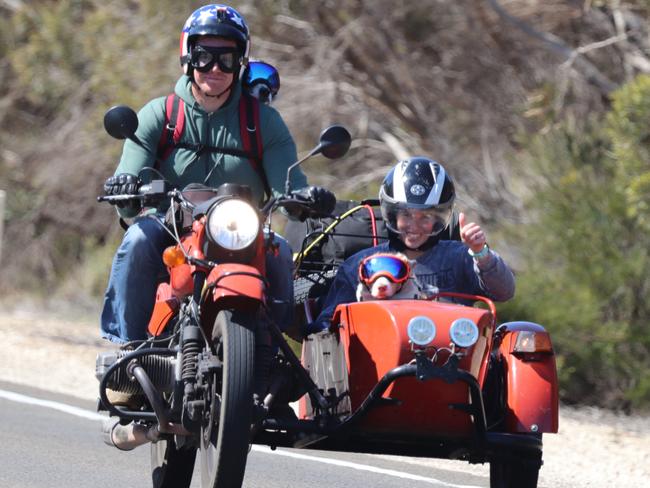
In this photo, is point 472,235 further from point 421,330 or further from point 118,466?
point 118,466

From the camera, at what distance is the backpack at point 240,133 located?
21.3 ft

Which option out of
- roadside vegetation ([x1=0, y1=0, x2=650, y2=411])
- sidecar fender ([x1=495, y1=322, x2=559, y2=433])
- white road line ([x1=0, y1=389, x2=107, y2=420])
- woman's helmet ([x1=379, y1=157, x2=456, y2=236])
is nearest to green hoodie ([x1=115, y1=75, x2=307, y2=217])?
woman's helmet ([x1=379, y1=157, x2=456, y2=236])

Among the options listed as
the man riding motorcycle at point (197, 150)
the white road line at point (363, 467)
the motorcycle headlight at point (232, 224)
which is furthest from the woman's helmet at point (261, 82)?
the white road line at point (363, 467)

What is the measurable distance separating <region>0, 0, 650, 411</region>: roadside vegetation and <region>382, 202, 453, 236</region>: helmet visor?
19.3 ft

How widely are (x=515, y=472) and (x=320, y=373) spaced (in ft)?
3.13

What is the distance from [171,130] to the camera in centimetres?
648

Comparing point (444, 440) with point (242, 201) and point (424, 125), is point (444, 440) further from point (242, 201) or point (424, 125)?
point (424, 125)

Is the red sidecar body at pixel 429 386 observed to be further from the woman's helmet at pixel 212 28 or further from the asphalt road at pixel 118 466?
the asphalt road at pixel 118 466

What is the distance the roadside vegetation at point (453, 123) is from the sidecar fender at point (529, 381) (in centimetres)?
→ 611

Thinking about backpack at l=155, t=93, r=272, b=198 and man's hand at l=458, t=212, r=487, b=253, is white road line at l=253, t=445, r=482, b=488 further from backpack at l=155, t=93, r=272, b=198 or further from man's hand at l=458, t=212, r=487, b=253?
man's hand at l=458, t=212, r=487, b=253

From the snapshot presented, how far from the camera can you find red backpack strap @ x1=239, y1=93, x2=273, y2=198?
6.60 m

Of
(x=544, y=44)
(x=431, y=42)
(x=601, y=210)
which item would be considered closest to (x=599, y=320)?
(x=601, y=210)

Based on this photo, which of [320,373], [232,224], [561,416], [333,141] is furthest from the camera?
[561,416]

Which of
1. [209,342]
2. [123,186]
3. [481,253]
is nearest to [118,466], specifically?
[123,186]
